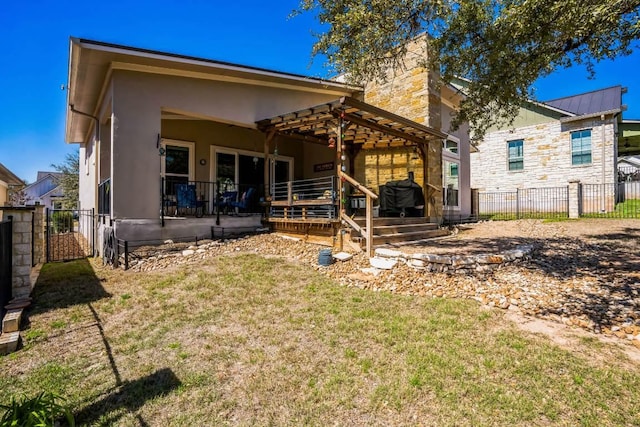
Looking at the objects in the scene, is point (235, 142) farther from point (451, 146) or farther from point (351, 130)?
point (451, 146)

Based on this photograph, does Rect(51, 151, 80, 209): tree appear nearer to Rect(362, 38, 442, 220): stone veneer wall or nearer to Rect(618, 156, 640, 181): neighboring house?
Rect(362, 38, 442, 220): stone veneer wall

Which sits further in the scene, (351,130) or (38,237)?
(351,130)

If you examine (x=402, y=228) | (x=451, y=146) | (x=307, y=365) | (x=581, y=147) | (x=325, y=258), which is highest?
(x=581, y=147)

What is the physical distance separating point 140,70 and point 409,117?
781 cm

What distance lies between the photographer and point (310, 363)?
329cm

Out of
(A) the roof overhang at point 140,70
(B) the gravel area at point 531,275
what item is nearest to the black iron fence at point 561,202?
(B) the gravel area at point 531,275

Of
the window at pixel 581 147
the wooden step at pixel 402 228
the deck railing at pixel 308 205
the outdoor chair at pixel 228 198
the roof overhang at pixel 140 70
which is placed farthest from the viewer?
the window at pixel 581 147

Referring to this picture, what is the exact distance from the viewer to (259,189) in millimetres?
11969

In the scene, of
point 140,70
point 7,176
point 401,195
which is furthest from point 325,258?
point 7,176

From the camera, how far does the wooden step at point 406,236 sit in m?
7.71

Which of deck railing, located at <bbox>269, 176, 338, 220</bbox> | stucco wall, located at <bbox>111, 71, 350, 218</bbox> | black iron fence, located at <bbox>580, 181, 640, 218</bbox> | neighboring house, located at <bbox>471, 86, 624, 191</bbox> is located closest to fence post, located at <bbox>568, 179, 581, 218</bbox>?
black iron fence, located at <bbox>580, 181, 640, 218</bbox>

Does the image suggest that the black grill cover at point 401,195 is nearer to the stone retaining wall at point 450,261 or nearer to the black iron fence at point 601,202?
the stone retaining wall at point 450,261

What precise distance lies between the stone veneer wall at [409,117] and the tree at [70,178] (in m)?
20.5

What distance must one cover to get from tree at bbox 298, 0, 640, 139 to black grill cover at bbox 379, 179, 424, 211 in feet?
9.62
